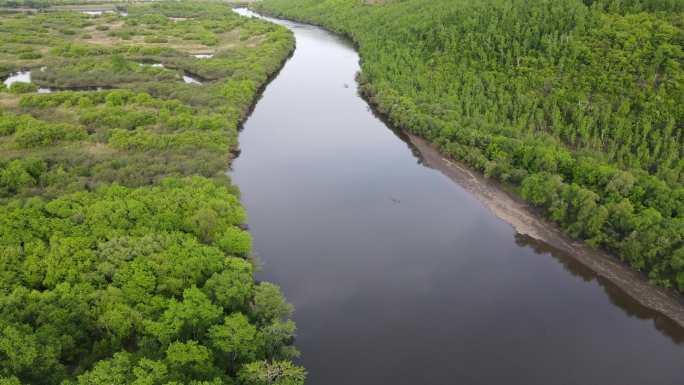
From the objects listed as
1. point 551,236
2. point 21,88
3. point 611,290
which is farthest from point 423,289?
point 21,88

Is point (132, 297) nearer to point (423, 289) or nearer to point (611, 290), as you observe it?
point (423, 289)

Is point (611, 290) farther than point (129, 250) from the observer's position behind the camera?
Yes

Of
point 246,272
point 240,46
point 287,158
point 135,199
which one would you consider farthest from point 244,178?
point 240,46

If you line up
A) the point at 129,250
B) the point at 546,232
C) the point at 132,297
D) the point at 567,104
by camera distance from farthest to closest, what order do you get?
the point at 567,104 < the point at 546,232 < the point at 129,250 < the point at 132,297

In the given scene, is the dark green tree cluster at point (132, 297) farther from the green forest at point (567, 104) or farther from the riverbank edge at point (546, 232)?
the green forest at point (567, 104)

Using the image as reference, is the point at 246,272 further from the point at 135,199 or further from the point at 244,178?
the point at 244,178

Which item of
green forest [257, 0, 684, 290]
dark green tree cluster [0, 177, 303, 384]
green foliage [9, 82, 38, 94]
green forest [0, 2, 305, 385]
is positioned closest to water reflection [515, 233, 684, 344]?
green forest [257, 0, 684, 290]

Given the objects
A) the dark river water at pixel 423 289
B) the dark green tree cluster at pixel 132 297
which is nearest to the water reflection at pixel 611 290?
the dark river water at pixel 423 289
